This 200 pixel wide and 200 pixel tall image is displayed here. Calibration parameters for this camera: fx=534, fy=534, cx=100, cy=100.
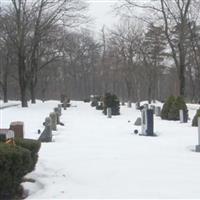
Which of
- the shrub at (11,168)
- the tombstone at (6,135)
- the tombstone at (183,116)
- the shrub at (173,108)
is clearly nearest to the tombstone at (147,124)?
the tombstone at (183,116)

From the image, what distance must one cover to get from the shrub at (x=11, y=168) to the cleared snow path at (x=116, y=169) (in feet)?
1.14

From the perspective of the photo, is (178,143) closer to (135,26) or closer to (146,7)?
(146,7)

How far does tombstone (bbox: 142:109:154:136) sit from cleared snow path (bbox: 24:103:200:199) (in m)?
1.81

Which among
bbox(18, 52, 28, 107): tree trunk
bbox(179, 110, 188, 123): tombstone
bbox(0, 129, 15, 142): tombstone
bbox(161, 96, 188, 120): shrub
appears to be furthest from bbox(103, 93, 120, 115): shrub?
bbox(0, 129, 15, 142): tombstone

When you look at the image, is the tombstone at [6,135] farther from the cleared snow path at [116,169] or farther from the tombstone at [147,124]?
the tombstone at [147,124]

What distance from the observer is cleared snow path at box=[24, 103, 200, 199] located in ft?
26.9

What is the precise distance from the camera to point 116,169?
1021 centimetres

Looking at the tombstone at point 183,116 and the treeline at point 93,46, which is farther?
the treeline at point 93,46

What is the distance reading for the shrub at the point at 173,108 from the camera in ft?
90.5

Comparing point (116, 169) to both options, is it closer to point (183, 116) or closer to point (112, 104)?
point (183, 116)

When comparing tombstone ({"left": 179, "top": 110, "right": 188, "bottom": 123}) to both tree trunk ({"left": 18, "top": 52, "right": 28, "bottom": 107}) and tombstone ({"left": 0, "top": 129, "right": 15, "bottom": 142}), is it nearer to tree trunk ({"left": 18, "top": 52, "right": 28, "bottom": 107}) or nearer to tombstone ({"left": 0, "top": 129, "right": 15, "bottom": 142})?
tombstone ({"left": 0, "top": 129, "right": 15, "bottom": 142})

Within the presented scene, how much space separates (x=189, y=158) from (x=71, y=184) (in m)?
3.96

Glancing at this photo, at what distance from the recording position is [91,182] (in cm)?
891

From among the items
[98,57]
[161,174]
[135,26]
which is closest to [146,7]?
[135,26]
